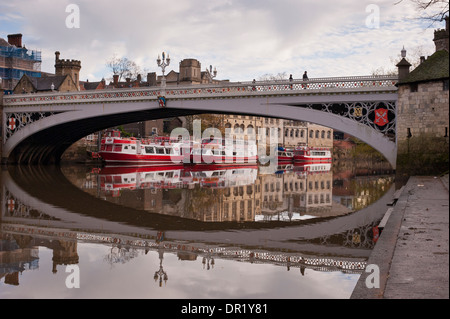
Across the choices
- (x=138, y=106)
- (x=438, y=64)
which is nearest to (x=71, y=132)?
(x=138, y=106)

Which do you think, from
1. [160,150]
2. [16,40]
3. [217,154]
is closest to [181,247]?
[160,150]

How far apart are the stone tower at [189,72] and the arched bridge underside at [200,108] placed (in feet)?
104

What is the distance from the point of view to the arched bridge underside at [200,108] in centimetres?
2742

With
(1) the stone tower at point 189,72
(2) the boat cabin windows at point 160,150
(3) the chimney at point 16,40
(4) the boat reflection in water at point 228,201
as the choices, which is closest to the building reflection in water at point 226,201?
(4) the boat reflection in water at point 228,201

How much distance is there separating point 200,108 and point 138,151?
1512 cm

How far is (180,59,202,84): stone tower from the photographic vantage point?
80062 mm

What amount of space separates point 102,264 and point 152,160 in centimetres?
4118

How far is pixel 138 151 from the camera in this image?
4788 cm

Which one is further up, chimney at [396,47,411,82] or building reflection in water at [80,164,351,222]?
chimney at [396,47,411,82]

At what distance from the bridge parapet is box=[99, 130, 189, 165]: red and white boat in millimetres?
6602

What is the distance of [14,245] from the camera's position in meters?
9.86

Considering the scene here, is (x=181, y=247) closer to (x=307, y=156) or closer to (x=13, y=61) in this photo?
(x=307, y=156)

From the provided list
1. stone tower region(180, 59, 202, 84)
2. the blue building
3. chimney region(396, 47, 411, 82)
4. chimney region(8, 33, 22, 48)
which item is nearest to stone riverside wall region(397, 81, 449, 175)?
chimney region(396, 47, 411, 82)

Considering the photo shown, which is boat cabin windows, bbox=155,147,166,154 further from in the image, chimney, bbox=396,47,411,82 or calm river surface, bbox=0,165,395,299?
calm river surface, bbox=0,165,395,299
